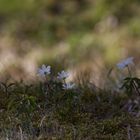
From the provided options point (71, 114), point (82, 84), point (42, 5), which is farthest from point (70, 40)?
point (71, 114)

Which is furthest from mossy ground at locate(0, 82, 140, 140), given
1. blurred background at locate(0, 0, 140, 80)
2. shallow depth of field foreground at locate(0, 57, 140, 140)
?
blurred background at locate(0, 0, 140, 80)

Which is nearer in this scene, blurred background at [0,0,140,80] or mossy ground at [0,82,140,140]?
mossy ground at [0,82,140,140]

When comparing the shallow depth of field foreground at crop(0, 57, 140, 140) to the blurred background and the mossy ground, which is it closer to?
the mossy ground

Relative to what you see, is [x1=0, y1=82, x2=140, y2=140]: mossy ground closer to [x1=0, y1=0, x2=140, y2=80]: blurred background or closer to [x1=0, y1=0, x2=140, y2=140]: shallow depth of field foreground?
[x1=0, y1=0, x2=140, y2=140]: shallow depth of field foreground

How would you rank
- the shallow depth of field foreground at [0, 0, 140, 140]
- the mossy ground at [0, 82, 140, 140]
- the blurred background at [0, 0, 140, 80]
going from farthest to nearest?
the blurred background at [0, 0, 140, 80] → the shallow depth of field foreground at [0, 0, 140, 140] → the mossy ground at [0, 82, 140, 140]

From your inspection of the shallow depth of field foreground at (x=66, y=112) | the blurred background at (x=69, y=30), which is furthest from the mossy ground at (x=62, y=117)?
the blurred background at (x=69, y=30)

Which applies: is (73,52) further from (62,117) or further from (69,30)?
(62,117)

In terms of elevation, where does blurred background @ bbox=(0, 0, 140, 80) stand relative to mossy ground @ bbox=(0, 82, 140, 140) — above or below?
above

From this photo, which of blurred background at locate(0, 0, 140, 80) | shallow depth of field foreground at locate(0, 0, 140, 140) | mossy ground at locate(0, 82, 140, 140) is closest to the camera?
mossy ground at locate(0, 82, 140, 140)
